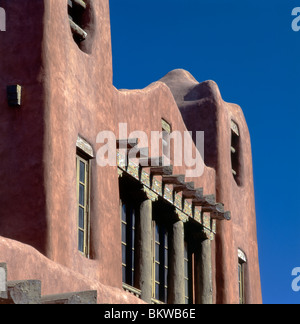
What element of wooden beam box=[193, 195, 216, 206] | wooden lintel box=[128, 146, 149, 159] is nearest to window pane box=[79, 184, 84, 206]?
wooden lintel box=[128, 146, 149, 159]

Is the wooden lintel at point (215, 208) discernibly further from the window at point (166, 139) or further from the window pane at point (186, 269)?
the window at point (166, 139)

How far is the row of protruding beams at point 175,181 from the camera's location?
17.5 m

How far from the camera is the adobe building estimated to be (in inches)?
574

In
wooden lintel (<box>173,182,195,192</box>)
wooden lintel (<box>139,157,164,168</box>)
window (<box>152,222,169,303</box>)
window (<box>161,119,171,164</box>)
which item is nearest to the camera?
wooden lintel (<box>139,157,164,168</box>)

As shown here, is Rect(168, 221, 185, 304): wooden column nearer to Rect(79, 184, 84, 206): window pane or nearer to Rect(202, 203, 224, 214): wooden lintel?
Rect(202, 203, 224, 214): wooden lintel

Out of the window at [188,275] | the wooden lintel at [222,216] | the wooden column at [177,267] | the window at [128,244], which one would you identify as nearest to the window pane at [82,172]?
the window at [128,244]

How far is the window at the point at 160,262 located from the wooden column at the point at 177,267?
0.11 m

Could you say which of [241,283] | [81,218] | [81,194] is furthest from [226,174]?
[81,218]

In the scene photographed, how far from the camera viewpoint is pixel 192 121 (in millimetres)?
23031

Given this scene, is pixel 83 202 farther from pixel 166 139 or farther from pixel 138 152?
pixel 166 139

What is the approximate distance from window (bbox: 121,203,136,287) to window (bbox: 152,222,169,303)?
1.01 meters
